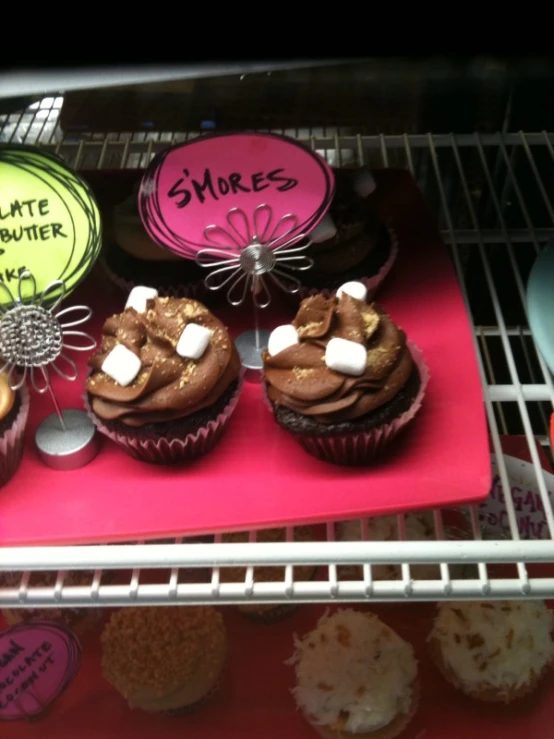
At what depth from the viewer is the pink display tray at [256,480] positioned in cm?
106

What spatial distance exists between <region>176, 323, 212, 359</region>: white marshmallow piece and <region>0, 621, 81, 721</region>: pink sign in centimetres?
61

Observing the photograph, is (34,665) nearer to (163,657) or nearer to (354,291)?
(163,657)

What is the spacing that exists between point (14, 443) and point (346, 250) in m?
0.68

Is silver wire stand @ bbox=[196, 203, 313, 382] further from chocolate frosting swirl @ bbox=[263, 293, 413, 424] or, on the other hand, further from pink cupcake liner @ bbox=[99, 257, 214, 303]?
pink cupcake liner @ bbox=[99, 257, 214, 303]

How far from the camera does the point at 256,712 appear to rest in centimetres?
147

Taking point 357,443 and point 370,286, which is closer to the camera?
point 357,443

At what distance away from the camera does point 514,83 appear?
4.77 feet

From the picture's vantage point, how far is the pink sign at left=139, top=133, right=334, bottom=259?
116 centimetres

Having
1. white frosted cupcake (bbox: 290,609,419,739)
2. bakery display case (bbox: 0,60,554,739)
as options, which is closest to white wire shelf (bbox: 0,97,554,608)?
bakery display case (bbox: 0,60,554,739)

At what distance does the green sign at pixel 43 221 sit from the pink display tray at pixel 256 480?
0.84 feet

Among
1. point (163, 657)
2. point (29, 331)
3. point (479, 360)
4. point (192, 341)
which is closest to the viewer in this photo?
point (29, 331)

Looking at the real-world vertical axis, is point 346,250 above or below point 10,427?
above

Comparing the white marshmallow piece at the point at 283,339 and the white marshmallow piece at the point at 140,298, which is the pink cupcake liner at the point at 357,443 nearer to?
the white marshmallow piece at the point at 283,339

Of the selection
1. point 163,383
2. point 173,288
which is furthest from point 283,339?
point 173,288
